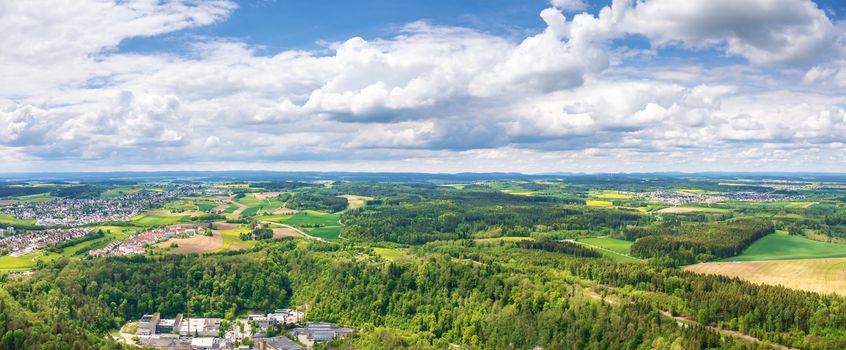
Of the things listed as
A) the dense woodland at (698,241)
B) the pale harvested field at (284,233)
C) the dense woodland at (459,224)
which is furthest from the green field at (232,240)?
the dense woodland at (698,241)

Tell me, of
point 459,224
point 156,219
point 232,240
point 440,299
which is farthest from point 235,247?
point 459,224

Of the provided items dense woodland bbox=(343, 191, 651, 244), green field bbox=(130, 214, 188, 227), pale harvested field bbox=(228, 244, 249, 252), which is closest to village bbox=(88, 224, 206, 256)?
green field bbox=(130, 214, 188, 227)

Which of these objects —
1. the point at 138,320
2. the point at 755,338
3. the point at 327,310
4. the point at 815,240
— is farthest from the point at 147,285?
the point at 815,240

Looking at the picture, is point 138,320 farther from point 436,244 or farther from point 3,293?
point 436,244

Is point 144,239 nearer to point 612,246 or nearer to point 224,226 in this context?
point 224,226

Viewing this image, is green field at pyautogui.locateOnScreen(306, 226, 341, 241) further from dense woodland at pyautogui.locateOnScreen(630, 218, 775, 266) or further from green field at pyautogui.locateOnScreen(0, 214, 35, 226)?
green field at pyautogui.locateOnScreen(0, 214, 35, 226)

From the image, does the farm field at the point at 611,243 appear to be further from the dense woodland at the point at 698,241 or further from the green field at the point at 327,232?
the green field at the point at 327,232
